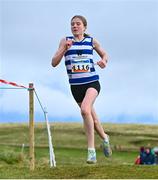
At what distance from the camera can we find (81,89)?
11742 millimetres

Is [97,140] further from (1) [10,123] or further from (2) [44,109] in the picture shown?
(2) [44,109]

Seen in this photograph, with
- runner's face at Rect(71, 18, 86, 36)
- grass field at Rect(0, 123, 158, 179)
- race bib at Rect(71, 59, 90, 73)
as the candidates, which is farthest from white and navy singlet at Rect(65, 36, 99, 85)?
grass field at Rect(0, 123, 158, 179)

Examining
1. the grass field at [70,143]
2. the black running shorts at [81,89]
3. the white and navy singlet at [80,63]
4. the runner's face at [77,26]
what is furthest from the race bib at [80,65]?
the grass field at [70,143]

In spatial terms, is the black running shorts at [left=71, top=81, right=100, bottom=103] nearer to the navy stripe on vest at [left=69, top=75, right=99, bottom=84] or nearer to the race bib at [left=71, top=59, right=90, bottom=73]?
the navy stripe on vest at [left=69, top=75, right=99, bottom=84]

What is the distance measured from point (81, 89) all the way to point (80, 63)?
0.52 m

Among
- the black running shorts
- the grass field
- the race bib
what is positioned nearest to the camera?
the race bib

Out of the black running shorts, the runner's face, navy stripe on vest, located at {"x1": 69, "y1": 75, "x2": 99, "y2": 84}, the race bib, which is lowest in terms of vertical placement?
the black running shorts

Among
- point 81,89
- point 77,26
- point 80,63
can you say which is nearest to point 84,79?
point 81,89

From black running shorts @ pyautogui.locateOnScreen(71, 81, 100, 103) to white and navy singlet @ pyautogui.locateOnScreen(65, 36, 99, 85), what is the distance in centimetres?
7

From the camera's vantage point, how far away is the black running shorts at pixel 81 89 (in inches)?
461

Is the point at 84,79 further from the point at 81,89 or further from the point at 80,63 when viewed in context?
the point at 80,63

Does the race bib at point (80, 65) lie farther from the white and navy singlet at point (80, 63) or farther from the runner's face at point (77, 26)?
the runner's face at point (77, 26)

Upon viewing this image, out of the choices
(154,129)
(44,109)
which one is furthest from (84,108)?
(154,129)

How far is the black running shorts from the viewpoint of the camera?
1170 cm
